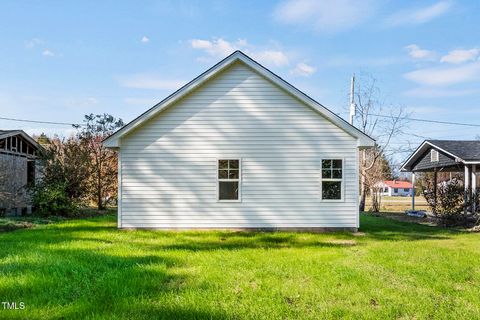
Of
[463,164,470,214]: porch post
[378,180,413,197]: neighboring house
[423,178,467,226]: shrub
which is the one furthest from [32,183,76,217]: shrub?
[378,180,413,197]: neighboring house

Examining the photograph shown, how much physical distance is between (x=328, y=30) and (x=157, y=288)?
1680 centimetres

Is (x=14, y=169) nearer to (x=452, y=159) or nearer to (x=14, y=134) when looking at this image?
(x=14, y=134)

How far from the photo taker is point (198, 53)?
1738cm

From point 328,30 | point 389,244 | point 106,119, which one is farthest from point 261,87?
point 106,119

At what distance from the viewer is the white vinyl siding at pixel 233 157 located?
41.1 ft

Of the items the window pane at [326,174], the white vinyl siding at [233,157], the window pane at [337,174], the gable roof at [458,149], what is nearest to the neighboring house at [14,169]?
the white vinyl siding at [233,157]

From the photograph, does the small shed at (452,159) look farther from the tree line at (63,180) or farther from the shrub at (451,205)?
the tree line at (63,180)

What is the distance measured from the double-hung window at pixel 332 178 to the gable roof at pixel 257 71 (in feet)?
3.35

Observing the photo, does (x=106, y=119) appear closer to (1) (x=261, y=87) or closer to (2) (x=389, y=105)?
(1) (x=261, y=87)

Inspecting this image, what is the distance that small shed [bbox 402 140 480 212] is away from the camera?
55.8 feet

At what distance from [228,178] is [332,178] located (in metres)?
3.40

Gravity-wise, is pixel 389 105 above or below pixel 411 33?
below

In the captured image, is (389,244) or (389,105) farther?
(389,105)

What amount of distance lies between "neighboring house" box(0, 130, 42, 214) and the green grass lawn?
8.20 metres
